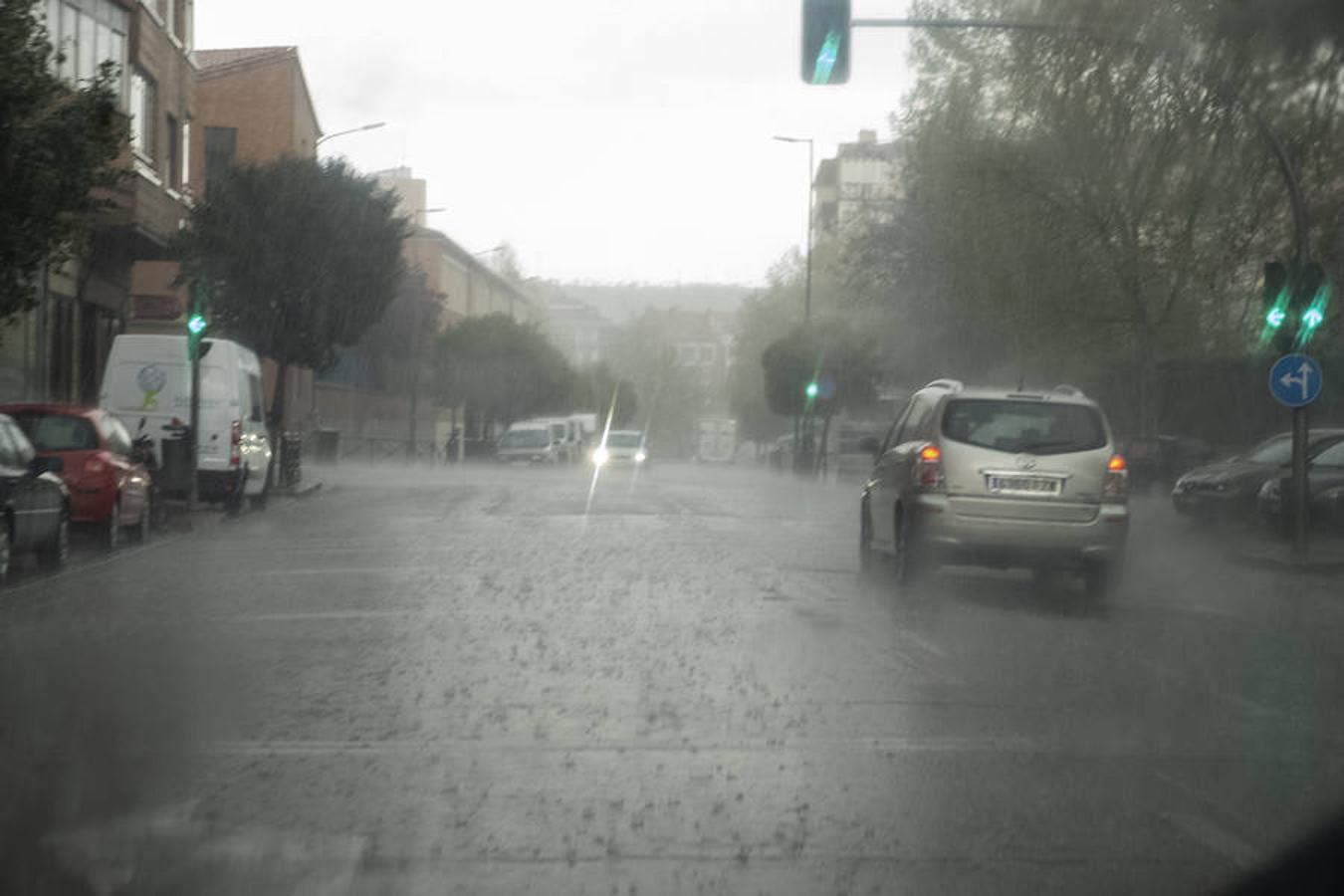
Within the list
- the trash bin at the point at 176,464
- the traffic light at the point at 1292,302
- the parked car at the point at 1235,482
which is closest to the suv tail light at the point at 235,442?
the trash bin at the point at 176,464

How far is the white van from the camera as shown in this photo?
27.6 metres

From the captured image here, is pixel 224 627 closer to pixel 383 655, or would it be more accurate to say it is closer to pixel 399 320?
pixel 383 655

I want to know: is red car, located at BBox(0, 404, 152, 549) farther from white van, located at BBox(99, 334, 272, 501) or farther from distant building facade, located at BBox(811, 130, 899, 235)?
distant building facade, located at BBox(811, 130, 899, 235)

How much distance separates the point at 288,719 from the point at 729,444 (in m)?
117

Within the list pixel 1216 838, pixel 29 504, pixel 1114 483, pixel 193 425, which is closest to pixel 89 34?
pixel 193 425

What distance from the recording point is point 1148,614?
48.2 ft

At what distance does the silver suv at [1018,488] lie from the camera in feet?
50.8

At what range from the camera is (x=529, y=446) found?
208 feet

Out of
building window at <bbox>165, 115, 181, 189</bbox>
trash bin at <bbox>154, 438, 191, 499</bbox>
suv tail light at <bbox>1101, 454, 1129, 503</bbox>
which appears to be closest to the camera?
suv tail light at <bbox>1101, 454, 1129, 503</bbox>

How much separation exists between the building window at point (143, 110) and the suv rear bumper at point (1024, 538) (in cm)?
2414

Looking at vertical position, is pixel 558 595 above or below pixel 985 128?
below

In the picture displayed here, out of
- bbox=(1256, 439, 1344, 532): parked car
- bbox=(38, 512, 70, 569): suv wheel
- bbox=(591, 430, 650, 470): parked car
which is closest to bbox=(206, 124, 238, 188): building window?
bbox=(591, 430, 650, 470): parked car

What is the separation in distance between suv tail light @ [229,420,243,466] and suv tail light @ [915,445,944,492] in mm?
14852

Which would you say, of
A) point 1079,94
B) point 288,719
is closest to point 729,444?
point 1079,94
